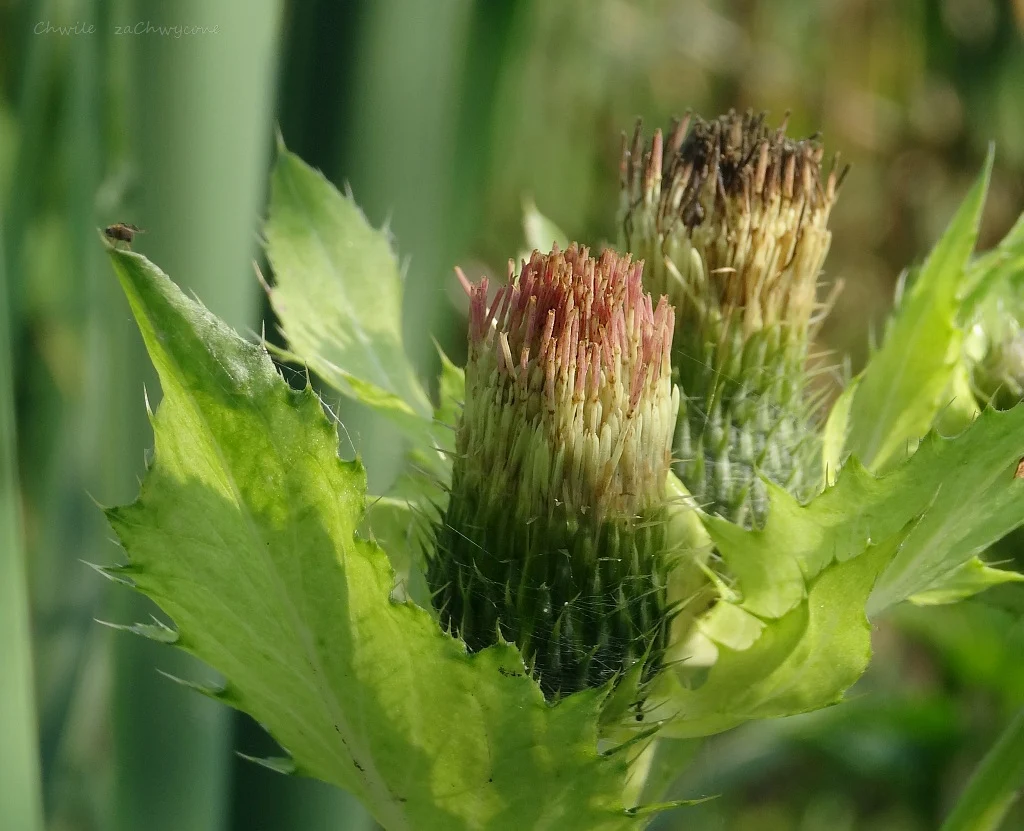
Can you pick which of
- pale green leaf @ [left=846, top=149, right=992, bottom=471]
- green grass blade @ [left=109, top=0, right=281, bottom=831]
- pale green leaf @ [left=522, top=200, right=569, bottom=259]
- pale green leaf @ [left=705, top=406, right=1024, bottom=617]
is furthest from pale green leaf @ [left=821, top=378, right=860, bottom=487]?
green grass blade @ [left=109, top=0, right=281, bottom=831]

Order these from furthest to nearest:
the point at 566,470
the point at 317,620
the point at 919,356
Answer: the point at 919,356
the point at 566,470
the point at 317,620

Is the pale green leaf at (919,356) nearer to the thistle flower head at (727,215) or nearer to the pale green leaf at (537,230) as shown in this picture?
the thistle flower head at (727,215)

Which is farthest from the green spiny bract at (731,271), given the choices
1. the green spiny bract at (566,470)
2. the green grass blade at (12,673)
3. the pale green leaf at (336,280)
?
the green grass blade at (12,673)

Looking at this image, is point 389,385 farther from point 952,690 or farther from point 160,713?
point 952,690

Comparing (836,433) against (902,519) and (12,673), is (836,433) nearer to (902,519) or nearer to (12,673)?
(902,519)

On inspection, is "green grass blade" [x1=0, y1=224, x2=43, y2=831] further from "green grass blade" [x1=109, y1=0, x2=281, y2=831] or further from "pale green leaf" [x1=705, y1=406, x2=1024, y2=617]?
"pale green leaf" [x1=705, y1=406, x2=1024, y2=617]

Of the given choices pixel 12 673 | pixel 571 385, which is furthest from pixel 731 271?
pixel 12 673
